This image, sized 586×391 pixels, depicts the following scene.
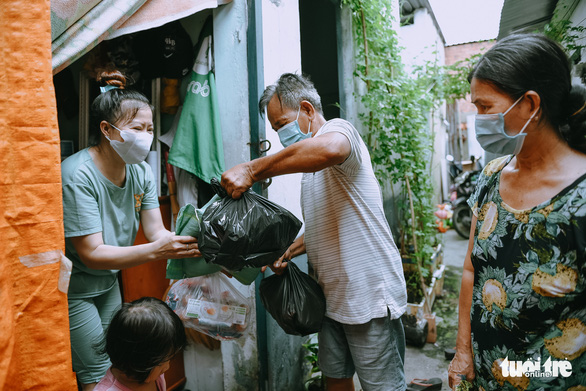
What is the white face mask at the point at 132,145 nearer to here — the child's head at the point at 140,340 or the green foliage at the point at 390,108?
the child's head at the point at 140,340

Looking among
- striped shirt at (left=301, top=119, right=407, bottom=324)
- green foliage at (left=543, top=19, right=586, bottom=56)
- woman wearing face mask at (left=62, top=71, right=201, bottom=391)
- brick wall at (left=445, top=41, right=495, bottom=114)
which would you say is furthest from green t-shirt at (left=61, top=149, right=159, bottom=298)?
brick wall at (left=445, top=41, right=495, bottom=114)

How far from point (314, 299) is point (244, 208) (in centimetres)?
62

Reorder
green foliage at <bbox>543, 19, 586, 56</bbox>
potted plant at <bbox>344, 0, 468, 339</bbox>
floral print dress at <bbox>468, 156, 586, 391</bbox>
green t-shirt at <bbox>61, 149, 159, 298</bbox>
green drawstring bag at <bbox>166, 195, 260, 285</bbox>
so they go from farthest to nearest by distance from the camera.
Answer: potted plant at <bbox>344, 0, 468, 339</bbox>, green foliage at <bbox>543, 19, 586, 56</bbox>, green drawstring bag at <bbox>166, 195, 260, 285</bbox>, green t-shirt at <bbox>61, 149, 159, 298</bbox>, floral print dress at <bbox>468, 156, 586, 391</bbox>

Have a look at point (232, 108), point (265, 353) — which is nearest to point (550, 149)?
point (232, 108)

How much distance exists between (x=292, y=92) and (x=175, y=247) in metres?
0.92

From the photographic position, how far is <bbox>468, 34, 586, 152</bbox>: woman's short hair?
125cm

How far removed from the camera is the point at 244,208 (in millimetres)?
1593

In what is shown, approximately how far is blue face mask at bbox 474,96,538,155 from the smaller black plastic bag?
3.39 feet

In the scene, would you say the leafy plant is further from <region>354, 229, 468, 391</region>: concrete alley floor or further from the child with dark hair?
the child with dark hair

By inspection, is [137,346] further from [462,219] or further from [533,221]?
[462,219]

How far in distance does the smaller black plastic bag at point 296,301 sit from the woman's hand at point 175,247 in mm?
475

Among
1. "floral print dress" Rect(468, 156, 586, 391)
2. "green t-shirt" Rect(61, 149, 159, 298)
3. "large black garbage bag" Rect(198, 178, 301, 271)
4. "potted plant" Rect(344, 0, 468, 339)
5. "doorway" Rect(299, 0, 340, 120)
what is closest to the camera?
"floral print dress" Rect(468, 156, 586, 391)

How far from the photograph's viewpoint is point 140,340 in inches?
56.5

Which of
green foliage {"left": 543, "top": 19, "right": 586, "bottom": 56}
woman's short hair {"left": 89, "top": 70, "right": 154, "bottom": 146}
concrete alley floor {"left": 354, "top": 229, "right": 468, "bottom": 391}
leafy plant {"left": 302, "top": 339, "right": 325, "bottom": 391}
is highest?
green foliage {"left": 543, "top": 19, "right": 586, "bottom": 56}
